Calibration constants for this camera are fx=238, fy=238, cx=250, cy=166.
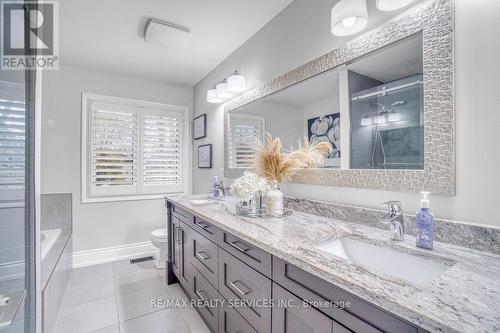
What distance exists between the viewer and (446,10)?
97 cm

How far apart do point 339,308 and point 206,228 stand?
1020 mm

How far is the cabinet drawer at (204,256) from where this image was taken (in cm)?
146

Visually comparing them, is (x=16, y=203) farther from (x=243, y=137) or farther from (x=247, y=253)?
(x=243, y=137)

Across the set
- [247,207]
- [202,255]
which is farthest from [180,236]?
[247,207]

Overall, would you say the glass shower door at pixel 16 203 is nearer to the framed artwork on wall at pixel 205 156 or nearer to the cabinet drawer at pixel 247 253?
the cabinet drawer at pixel 247 253

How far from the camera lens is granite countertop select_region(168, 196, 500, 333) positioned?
512 millimetres

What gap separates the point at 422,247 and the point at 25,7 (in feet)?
5.97

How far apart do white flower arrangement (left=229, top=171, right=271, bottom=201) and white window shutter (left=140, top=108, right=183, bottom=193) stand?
211 centimetres

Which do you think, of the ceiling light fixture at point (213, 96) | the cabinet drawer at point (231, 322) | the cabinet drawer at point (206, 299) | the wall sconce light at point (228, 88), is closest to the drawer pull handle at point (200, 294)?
the cabinet drawer at point (206, 299)

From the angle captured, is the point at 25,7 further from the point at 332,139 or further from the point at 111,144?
the point at 111,144

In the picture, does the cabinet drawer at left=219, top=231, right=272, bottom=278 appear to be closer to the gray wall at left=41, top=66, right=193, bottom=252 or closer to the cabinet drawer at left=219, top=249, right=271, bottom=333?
the cabinet drawer at left=219, top=249, right=271, bottom=333

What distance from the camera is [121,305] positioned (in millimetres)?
2018

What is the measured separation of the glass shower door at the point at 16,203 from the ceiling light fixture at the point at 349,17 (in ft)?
4.65

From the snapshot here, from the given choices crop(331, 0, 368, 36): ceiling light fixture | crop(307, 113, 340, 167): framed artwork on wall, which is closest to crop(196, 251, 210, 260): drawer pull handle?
crop(307, 113, 340, 167): framed artwork on wall
